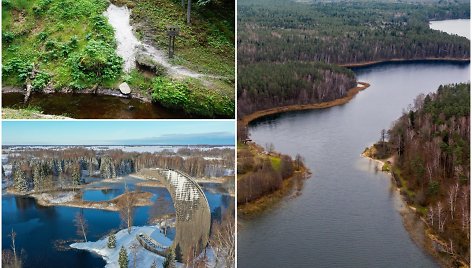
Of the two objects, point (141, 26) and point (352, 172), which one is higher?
point (141, 26)

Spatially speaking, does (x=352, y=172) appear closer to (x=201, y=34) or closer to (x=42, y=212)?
(x=201, y=34)

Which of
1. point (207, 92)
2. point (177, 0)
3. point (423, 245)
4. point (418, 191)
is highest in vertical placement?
point (177, 0)

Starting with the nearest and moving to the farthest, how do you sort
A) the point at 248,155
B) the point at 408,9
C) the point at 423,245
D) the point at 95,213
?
the point at 95,213
the point at 423,245
the point at 248,155
the point at 408,9

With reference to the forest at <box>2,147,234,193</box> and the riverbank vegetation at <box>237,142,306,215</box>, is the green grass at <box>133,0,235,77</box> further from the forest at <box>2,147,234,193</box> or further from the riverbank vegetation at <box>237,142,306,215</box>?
the riverbank vegetation at <box>237,142,306,215</box>

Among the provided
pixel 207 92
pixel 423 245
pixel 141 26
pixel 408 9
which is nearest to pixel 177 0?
pixel 141 26

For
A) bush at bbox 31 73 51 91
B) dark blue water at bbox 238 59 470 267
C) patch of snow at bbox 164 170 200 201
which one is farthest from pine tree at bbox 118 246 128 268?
dark blue water at bbox 238 59 470 267

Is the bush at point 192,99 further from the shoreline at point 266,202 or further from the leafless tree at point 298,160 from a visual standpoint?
the leafless tree at point 298,160

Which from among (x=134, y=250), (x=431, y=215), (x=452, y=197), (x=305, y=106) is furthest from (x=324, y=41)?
(x=134, y=250)
